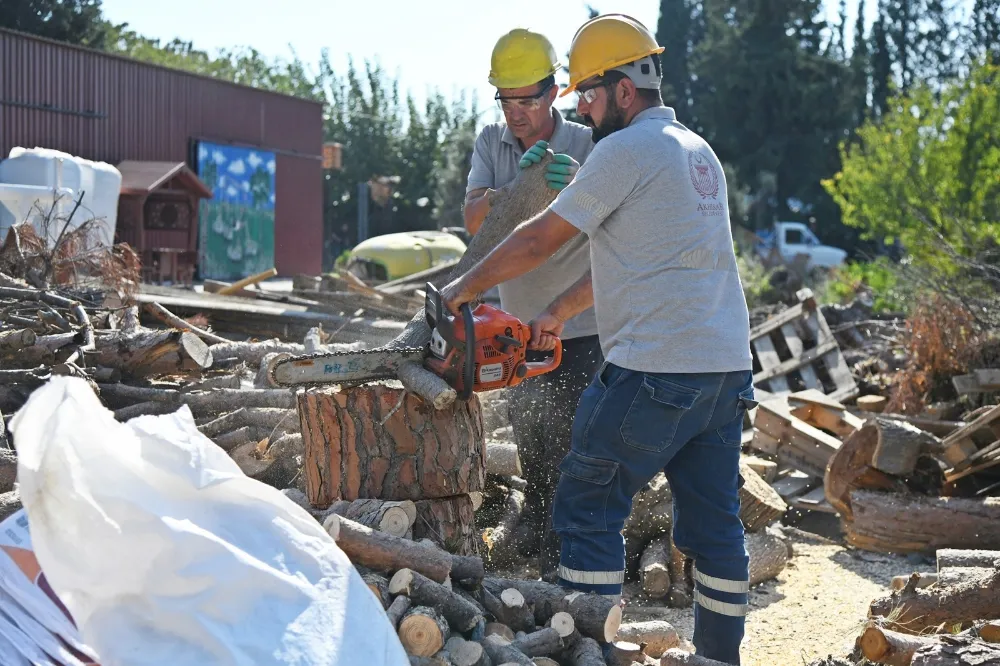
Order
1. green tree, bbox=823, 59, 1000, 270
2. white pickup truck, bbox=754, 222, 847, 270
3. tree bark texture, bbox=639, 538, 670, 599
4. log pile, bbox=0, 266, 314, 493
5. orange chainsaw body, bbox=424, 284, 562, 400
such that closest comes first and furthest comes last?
orange chainsaw body, bbox=424, 284, 562, 400 → tree bark texture, bbox=639, 538, 670, 599 → log pile, bbox=0, 266, 314, 493 → green tree, bbox=823, 59, 1000, 270 → white pickup truck, bbox=754, 222, 847, 270

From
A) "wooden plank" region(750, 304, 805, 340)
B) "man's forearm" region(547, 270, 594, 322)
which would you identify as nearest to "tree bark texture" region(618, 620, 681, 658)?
"man's forearm" region(547, 270, 594, 322)

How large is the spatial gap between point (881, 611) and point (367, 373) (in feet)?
7.16

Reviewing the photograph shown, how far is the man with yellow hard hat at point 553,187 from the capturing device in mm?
3967

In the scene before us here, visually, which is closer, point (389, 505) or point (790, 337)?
point (389, 505)

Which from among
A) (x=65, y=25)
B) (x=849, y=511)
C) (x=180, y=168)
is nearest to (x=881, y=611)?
(x=849, y=511)

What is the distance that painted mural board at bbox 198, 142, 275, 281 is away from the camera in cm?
2316

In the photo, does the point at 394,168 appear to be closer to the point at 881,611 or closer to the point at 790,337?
the point at 790,337

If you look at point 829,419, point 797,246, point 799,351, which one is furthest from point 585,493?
point 797,246

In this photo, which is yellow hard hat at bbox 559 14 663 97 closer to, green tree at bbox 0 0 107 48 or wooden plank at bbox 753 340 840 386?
wooden plank at bbox 753 340 840 386

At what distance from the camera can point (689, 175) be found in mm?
2973

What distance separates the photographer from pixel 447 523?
11.7 feet

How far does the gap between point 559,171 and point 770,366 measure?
15.7 feet

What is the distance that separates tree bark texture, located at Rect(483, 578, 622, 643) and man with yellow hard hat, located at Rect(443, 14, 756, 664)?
0.09 meters

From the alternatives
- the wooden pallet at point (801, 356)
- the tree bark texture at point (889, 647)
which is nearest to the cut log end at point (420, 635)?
the tree bark texture at point (889, 647)
